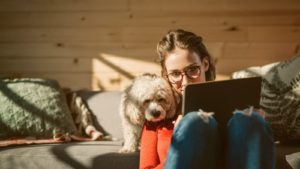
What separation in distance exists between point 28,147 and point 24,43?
104cm

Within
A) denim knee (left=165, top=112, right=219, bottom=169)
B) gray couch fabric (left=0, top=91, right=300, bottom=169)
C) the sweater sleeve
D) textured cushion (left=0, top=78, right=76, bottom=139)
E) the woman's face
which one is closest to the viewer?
denim knee (left=165, top=112, right=219, bottom=169)

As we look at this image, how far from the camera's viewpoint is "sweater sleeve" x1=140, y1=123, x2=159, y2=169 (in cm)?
155

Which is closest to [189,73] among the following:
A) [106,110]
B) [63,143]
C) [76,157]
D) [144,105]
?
[144,105]

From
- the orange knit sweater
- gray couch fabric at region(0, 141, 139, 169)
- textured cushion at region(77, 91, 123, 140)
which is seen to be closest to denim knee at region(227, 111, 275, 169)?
the orange knit sweater

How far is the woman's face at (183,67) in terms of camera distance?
1.68 meters

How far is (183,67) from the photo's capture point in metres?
1.68

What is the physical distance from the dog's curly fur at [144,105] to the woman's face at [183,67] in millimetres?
97

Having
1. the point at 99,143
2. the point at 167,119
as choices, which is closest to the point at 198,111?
the point at 167,119

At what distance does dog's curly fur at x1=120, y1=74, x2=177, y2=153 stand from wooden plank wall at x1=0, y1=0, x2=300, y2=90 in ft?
2.81

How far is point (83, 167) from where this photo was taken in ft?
6.20

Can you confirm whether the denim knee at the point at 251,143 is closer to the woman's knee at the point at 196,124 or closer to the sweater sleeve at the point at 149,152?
the woman's knee at the point at 196,124

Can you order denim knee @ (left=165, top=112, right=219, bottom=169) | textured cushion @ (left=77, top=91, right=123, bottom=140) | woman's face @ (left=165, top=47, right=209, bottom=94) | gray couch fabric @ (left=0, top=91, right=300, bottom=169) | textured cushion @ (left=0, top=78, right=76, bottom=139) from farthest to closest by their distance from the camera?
textured cushion @ (left=77, top=91, right=123, bottom=140), textured cushion @ (left=0, top=78, right=76, bottom=139), gray couch fabric @ (left=0, top=91, right=300, bottom=169), woman's face @ (left=165, top=47, right=209, bottom=94), denim knee @ (left=165, top=112, right=219, bottom=169)

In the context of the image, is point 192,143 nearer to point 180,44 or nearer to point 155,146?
point 155,146

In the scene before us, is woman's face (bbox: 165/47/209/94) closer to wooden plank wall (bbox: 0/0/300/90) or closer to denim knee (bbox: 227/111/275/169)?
denim knee (bbox: 227/111/275/169)
